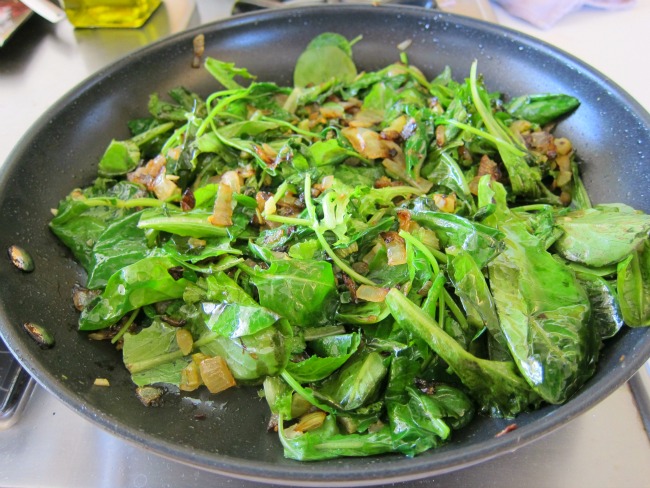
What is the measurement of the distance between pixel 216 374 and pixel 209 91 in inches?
36.6

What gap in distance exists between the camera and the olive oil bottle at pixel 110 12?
208 centimetres

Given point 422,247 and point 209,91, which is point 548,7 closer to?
point 209,91

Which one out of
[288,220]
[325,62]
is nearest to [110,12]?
[325,62]

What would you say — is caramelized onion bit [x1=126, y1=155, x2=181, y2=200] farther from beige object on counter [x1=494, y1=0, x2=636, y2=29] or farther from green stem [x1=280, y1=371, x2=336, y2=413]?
beige object on counter [x1=494, y1=0, x2=636, y2=29]

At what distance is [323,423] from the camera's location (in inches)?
36.9

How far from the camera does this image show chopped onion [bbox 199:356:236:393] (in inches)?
40.2

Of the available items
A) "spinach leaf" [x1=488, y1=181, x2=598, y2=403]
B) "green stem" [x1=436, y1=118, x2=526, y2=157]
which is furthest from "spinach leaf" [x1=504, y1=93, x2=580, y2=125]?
"spinach leaf" [x1=488, y1=181, x2=598, y2=403]

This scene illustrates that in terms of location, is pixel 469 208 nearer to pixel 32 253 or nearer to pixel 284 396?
pixel 284 396

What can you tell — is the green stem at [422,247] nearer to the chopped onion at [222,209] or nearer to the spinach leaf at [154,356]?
the chopped onion at [222,209]

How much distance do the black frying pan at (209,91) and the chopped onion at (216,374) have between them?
3 centimetres

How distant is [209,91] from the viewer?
5.23 feet

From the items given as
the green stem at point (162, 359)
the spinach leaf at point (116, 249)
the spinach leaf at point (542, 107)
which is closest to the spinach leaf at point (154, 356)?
the green stem at point (162, 359)

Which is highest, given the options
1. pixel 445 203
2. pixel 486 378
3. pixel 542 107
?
pixel 542 107

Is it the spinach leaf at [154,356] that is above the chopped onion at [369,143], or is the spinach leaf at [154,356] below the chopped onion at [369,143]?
below
